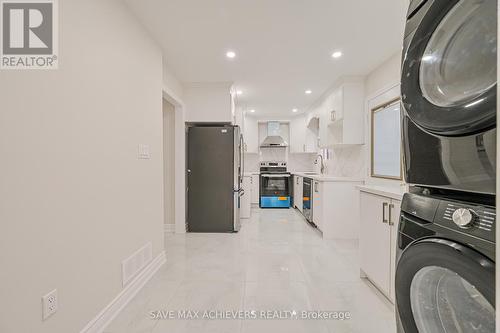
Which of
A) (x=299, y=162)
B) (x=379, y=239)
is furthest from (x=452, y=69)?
(x=299, y=162)

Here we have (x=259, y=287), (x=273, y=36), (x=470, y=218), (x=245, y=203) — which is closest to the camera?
(x=470, y=218)

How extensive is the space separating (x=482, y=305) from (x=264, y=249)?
240 centimetres

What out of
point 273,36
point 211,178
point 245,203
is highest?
point 273,36

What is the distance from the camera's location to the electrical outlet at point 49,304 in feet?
3.71

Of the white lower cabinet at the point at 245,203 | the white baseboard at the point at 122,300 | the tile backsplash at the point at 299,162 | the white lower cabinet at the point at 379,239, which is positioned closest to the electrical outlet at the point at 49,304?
the white baseboard at the point at 122,300

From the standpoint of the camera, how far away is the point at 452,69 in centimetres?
74

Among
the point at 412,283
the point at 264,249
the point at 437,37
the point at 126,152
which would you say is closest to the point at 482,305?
the point at 412,283

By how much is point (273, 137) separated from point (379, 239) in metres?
4.55

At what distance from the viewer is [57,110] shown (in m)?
1.21

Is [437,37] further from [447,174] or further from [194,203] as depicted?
[194,203]

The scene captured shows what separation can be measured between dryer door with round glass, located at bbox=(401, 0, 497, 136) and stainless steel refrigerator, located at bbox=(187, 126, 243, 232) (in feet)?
9.74

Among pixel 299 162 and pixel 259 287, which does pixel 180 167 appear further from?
pixel 299 162

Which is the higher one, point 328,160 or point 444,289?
point 328,160

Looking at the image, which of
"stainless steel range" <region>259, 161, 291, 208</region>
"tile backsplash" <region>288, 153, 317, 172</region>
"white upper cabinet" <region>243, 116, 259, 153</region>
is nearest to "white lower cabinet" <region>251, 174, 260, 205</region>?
"stainless steel range" <region>259, 161, 291, 208</region>
